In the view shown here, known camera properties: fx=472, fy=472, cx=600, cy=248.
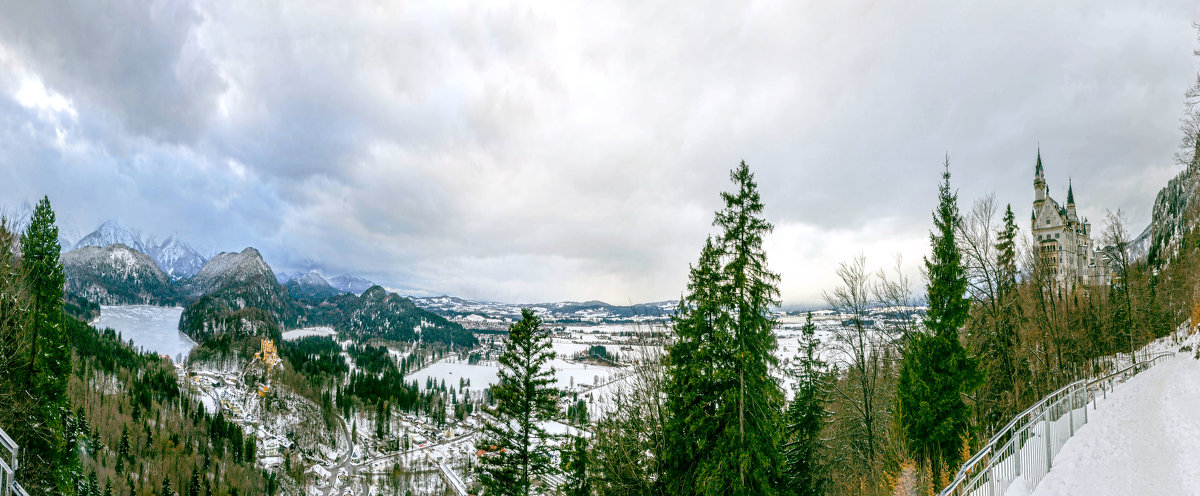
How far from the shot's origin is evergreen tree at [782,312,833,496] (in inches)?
820

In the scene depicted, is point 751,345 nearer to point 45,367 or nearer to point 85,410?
point 45,367

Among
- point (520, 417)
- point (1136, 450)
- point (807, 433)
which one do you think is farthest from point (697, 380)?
point (807, 433)

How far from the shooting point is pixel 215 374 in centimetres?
13238

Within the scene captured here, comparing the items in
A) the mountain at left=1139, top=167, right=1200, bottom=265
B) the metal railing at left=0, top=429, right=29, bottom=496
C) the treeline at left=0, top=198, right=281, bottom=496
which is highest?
the mountain at left=1139, top=167, right=1200, bottom=265

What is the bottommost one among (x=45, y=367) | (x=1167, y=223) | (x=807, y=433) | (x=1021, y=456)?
(x=807, y=433)

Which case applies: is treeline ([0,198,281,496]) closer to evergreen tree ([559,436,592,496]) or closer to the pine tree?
the pine tree

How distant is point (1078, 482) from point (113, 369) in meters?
140

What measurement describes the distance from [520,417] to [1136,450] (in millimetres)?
18610

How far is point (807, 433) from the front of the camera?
23938mm

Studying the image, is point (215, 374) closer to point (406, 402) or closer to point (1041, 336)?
point (406, 402)

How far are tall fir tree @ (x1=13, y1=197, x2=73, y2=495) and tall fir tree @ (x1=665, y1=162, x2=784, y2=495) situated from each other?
1062 inches

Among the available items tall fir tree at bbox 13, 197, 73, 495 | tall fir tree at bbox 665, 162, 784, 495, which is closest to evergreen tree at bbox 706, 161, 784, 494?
tall fir tree at bbox 665, 162, 784, 495

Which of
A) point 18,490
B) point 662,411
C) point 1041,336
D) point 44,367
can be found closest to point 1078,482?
point 662,411

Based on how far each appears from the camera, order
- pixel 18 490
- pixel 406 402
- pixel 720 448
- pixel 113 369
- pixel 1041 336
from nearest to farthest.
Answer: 1. pixel 18 490
2. pixel 720 448
3. pixel 1041 336
4. pixel 113 369
5. pixel 406 402
